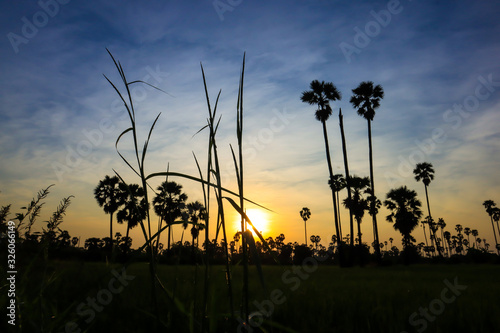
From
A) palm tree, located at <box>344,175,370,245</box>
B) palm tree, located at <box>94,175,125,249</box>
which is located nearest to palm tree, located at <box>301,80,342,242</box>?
palm tree, located at <box>344,175,370,245</box>

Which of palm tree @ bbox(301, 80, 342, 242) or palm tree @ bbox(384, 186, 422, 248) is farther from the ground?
palm tree @ bbox(301, 80, 342, 242)

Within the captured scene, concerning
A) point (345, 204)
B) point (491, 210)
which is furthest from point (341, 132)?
point (491, 210)

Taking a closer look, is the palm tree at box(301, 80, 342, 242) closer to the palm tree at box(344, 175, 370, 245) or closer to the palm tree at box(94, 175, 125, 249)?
the palm tree at box(344, 175, 370, 245)

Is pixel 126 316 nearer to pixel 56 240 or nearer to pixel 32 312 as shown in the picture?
pixel 32 312

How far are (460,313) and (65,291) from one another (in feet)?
12.1

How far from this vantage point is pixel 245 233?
0.87 meters

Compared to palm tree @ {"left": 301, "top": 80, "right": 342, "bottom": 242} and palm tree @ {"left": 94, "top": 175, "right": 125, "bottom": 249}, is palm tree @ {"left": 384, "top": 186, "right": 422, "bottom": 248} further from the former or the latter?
palm tree @ {"left": 94, "top": 175, "right": 125, "bottom": 249}

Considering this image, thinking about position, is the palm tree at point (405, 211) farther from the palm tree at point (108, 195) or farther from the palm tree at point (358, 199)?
the palm tree at point (108, 195)

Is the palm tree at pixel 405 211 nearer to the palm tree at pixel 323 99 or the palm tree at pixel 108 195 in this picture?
the palm tree at pixel 323 99

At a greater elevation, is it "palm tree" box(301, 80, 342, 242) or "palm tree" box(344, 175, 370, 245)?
"palm tree" box(301, 80, 342, 242)

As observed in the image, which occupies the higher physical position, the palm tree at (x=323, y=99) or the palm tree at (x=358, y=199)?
the palm tree at (x=323, y=99)

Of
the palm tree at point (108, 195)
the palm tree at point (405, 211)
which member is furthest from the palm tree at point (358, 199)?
the palm tree at point (108, 195)

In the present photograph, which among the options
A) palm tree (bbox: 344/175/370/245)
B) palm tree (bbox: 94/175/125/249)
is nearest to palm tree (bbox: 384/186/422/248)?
palm tree (bbox: 344/175/370/245)

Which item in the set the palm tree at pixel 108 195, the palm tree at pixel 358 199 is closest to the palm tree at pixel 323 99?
the palm tree at pixel 358 199
